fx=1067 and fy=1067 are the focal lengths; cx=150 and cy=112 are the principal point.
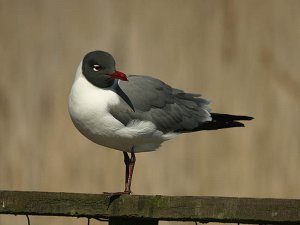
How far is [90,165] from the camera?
5578 millimetres

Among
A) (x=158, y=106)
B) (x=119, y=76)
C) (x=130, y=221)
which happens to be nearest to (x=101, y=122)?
(x=119, y=76)

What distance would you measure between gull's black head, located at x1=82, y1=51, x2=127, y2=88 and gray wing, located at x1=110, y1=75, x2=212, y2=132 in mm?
68

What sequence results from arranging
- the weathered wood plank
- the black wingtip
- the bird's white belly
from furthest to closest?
the black wingtip < the bird's white belly < the weathered wood plank

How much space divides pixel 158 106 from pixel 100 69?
35cm

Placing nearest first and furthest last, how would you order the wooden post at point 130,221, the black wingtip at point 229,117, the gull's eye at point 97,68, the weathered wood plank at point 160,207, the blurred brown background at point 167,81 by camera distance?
1. the weathered wood plank at point 160,207
2. the wooden post at point 130,221
3. the gull's eye at point 97,68
4. the black wingtip at point 229,117
5. the blurred brown background at point 167,81

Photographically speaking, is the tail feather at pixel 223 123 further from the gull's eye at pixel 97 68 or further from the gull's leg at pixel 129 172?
the gull's eye at pixel 97 68

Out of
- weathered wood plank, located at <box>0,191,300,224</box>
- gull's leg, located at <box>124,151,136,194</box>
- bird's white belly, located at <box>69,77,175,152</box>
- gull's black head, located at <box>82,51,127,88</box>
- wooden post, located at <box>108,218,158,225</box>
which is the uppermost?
gull's black head, located at <box>82,51,127,88</box>

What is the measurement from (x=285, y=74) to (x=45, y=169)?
1346 mm

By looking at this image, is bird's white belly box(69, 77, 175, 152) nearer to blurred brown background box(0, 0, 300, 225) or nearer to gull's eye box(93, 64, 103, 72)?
gull's eye box(93, 64, 103, 72)

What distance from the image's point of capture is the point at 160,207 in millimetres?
2770

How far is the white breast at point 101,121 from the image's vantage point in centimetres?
392

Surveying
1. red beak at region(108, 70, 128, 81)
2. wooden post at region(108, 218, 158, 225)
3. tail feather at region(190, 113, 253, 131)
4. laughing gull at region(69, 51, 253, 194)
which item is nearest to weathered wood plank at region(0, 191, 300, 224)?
wooden post at region(108, 218, 158, 225)

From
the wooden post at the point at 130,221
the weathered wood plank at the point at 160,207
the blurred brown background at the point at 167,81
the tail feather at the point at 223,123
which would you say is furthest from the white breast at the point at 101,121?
the blurred brown background at the point at 167,81

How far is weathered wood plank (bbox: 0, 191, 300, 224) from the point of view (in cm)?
263
